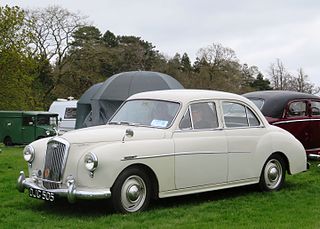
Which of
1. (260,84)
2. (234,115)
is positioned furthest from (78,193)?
(260,84)

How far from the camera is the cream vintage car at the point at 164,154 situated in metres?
6.96

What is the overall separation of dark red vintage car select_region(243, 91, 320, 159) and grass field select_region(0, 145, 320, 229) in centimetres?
355

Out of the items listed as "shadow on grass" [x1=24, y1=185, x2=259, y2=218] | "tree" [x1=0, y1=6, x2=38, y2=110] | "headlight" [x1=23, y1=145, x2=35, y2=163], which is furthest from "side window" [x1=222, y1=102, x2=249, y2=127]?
"tree" [x1=0, y1=6, x2=38, y2=110]

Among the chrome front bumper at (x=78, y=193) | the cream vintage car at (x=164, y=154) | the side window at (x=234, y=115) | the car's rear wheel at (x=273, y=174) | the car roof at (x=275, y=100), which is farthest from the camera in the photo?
the car roof at (x=275, y=100)

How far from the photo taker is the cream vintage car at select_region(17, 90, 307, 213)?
6.96m

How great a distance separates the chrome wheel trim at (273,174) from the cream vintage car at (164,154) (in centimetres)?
2

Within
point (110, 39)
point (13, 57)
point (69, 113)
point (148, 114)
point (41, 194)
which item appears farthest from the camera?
point (110, 39)

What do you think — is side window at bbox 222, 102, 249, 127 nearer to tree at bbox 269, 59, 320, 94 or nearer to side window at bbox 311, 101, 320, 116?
side window at bbox 311, 101, 320, 116

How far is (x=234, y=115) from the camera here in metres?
8.89

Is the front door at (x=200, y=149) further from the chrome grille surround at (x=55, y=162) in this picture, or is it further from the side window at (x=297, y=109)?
the side window at (x=297, y=109)

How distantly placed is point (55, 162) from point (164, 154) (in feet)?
5.02

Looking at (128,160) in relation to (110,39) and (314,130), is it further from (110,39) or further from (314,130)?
(110,39)

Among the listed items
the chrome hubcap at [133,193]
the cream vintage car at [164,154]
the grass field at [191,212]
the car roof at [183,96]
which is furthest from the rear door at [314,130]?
the chrome hubcap at [133,193]

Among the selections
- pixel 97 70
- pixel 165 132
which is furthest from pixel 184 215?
pixel 97 70
